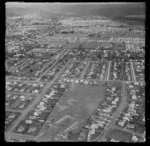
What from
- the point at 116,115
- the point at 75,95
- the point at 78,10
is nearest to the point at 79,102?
the point at 75,95

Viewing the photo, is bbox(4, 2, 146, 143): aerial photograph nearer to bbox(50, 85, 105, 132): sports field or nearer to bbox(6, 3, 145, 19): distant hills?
bbox(50, 85, 105, 132): sports field

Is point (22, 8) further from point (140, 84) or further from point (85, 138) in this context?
point (85, 138)

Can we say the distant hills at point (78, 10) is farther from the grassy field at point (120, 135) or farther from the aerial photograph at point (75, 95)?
the grassy field at point (120, 135)

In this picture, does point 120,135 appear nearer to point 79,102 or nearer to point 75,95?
point 79,102

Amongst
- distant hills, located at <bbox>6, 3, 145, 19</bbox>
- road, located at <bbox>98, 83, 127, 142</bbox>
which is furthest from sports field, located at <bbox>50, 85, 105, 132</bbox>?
distant hills, located at <bbox>6, 3, 145, 19</bbox>

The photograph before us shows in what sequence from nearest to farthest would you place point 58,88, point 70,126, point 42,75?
point 70,126 < point 58,88 < point 42,75
